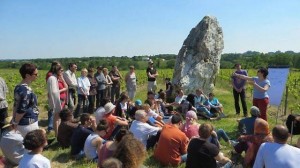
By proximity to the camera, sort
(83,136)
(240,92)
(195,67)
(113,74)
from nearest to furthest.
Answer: (83,136) → (240,92) → (113,74) → (195,67)

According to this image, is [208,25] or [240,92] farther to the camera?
[208,25]

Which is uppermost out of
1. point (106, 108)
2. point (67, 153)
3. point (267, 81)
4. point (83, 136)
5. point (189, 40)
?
point (189, 40)

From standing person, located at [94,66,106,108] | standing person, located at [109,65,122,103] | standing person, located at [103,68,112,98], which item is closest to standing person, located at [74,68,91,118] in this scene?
standing person, located at [94,66,106,108]

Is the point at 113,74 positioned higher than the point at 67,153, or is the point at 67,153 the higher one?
the point at 113,74

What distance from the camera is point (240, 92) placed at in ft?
40.2

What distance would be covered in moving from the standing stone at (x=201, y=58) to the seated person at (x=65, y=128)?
7.49 metres

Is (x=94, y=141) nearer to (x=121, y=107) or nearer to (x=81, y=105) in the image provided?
(x=121, y=107)

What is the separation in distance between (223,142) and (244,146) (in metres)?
1.67

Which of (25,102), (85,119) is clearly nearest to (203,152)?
(85,119)

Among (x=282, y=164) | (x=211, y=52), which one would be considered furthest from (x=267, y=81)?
(x=211, y=52)

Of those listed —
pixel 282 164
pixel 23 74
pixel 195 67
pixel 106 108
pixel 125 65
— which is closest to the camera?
pixel 282 164

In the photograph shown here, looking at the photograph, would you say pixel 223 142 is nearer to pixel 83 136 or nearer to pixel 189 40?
pixel 83 136

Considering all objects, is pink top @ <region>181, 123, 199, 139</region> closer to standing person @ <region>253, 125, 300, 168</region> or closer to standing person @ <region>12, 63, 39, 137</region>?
standing person @ <region>253, 125, 300, 168</region>

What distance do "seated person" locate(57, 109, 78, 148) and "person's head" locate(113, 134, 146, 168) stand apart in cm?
379
